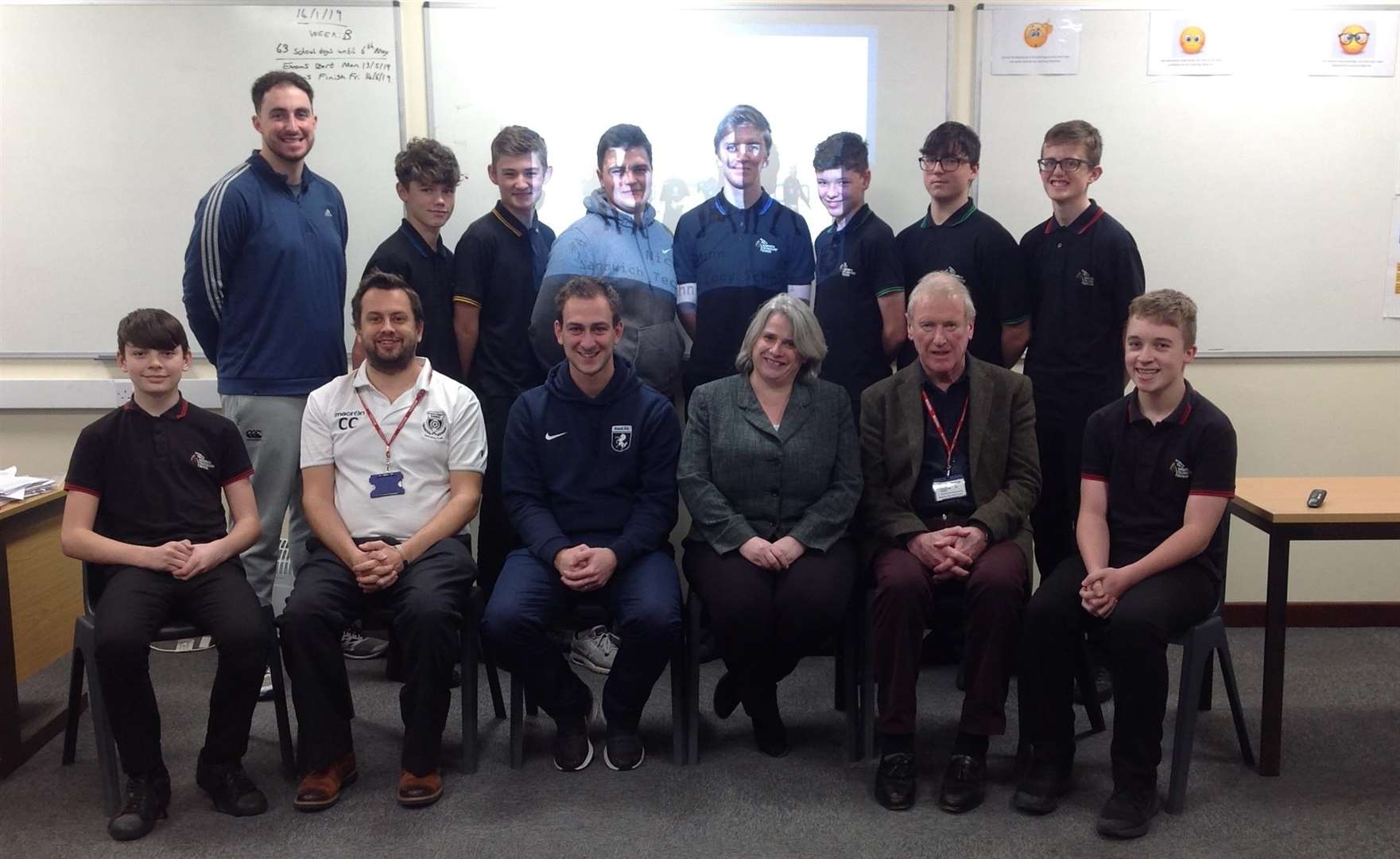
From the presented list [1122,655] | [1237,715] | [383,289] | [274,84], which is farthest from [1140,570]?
[274,84]

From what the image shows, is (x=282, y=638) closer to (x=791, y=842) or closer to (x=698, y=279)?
(x=791, y=842)

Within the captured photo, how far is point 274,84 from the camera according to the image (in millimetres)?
2781

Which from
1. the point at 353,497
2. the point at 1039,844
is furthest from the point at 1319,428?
the point at 353,497

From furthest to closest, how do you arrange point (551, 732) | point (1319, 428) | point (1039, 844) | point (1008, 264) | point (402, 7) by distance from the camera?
point (1319, 428)
point (402, 7)
point (1008, 264)
point (551, 732)
point (1039, 844)

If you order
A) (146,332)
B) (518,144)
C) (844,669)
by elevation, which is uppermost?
(518,144)

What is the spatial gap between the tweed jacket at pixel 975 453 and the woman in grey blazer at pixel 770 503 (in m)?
0.08

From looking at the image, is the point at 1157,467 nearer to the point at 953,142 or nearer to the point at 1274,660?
the point at 1274,660

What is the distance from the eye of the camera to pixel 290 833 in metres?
2.24

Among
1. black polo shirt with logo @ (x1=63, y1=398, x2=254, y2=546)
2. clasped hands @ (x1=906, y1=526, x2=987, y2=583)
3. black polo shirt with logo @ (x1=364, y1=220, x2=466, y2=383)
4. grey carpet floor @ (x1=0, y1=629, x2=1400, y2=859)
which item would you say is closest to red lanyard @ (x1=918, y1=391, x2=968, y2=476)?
clasped hands @ (x1=906, y1=526, x2=987, y2=583)

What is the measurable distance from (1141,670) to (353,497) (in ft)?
6.56

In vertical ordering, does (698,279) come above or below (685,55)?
below

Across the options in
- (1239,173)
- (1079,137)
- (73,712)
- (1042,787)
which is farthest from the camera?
(1239,173)

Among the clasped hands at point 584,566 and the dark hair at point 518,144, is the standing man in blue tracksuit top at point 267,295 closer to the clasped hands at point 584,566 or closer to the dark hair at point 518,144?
the dark hair at point 518,144

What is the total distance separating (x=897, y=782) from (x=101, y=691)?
1889 mm
